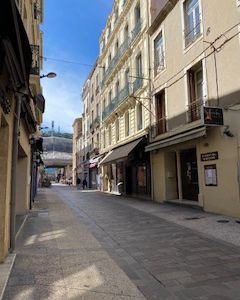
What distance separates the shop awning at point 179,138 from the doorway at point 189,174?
3.66 ft

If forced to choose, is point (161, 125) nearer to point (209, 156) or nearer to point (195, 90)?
point (195, 90)

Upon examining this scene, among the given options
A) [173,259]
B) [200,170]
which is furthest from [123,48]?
[173,259]

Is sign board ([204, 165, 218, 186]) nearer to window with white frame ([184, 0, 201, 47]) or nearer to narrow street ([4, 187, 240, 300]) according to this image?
narrow street ([4, 187, 240, 300])

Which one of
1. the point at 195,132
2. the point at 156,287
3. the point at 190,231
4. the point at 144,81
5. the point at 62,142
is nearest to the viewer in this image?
the point at 156,287

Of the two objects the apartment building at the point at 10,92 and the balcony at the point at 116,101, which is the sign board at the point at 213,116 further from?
the balcony at the point at 116,101

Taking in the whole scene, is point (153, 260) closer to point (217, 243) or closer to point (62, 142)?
point (217, 243)

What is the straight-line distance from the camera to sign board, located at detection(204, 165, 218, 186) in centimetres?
1243

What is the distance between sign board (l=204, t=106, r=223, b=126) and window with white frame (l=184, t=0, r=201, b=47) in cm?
400

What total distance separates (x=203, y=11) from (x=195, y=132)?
4954 mm

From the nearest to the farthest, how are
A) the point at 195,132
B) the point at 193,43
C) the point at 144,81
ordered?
1. the point at 195,132
2. the point at 193,43
3. the point at 144,81

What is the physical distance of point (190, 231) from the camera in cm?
896

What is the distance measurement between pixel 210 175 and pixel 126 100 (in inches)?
459

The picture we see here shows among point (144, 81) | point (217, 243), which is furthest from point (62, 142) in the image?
point (217, 243)

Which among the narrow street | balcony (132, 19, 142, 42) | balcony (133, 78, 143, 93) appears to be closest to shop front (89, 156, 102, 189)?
balcony (133, 78, 143, 93)
